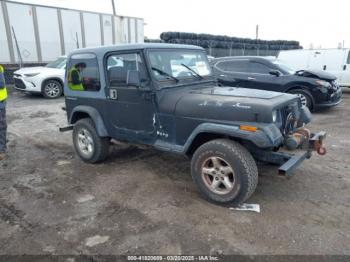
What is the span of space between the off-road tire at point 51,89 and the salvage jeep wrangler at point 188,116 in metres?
7.47

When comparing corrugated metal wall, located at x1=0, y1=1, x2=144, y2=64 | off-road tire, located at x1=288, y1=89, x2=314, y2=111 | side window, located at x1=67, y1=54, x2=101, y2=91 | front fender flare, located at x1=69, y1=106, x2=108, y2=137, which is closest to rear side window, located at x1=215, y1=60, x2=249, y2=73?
off-road tire, located at x1=288, y1=89, x2=314, y2=111

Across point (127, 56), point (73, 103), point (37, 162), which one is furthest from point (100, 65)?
point (37, 162)

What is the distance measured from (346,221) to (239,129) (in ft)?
4.94

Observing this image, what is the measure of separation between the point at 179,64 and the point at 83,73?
63.5 inches

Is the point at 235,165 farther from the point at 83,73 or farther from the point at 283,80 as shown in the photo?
the point at 283,80

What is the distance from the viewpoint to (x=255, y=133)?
318cm

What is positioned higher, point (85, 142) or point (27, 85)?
point (27, 85)

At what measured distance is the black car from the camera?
27.7 ft

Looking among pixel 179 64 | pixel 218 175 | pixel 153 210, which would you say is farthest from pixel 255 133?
pixel 179 64

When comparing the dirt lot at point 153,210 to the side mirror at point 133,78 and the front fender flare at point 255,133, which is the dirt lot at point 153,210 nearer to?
the front fender flare at point 255,133

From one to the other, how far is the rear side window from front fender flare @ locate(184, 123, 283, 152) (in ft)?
19.8

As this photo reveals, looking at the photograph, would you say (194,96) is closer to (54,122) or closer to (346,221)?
(346,221)

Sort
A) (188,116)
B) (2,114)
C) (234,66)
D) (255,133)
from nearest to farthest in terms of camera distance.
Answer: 1. (255,133)
2. (188,116)
3. (2,114)
4. (234,66)

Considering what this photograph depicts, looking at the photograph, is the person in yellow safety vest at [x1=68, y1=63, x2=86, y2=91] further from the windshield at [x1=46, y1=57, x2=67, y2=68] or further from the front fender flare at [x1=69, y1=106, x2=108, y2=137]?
the windshield at [x1=46, y1=57, x2=67, y2=68]
